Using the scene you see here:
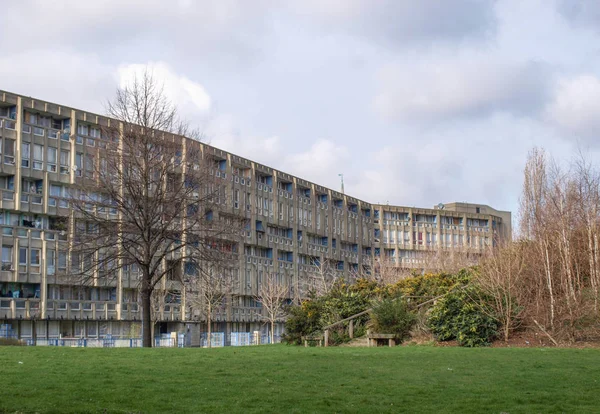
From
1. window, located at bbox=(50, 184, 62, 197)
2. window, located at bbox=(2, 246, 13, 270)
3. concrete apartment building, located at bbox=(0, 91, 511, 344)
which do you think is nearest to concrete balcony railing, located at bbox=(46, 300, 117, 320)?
concrete apartment building, located at bbox=(0, 91, 511, 344)

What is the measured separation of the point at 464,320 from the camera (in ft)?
105

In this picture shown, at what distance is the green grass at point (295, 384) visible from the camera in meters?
13.4

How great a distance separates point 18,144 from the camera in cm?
6088

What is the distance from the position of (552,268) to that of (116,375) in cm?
2262

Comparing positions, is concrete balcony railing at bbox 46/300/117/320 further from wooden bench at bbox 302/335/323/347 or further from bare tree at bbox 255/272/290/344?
wooden bench at bbox 302/335/323/347

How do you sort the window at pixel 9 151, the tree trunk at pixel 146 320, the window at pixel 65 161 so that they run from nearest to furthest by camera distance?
the tree trunk at pixel 146 320 < the window at pixel 9 151 < the window at pixel 65 161

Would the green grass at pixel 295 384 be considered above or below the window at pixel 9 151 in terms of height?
below

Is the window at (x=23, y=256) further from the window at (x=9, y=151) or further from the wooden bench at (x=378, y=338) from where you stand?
the wooden bench at (x=378, y=338)

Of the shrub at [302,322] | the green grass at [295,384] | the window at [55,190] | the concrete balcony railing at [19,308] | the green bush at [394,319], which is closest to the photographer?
the green grass at [295,384]

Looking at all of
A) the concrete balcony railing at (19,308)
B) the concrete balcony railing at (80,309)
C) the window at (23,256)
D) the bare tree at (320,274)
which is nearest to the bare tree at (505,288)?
the concrete balcony railing at (19,308)

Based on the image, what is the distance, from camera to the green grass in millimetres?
13359

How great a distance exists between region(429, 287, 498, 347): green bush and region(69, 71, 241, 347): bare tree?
10.7 metres

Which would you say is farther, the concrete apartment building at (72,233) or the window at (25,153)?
the window at (25,153)

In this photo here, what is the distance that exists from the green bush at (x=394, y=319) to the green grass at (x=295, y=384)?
11.6 m
